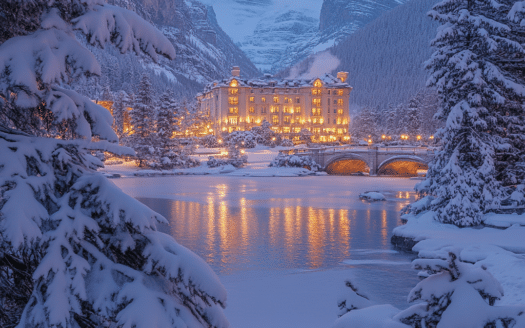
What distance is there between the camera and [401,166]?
7650 centimetres

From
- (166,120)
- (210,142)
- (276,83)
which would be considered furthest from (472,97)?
(276,83)

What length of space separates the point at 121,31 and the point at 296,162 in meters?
69.4

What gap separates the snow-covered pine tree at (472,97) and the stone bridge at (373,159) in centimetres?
4239

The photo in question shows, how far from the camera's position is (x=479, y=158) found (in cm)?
2206

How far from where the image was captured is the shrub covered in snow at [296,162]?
73.0 meters

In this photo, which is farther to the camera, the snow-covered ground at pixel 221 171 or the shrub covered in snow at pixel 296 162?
the shrub covered in snow at pixel 296 162

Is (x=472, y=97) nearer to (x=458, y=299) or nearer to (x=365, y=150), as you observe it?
(x=458, y=299)

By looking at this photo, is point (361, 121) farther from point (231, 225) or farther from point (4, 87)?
point (4, 87)

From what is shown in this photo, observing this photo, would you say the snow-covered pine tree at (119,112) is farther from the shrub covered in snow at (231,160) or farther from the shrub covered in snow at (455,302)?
the shrub covered in snow at (455,302)

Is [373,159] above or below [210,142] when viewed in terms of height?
below

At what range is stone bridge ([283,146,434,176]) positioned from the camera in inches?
2635

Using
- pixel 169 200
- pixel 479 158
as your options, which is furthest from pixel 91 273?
pixel 169 200

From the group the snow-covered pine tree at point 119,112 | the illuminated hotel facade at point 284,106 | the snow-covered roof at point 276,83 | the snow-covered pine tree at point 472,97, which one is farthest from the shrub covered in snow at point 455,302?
the snow-covered roof at point 276,83

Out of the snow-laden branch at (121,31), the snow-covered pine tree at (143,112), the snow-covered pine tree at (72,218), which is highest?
the snow-covered pine tree at (143,112)
